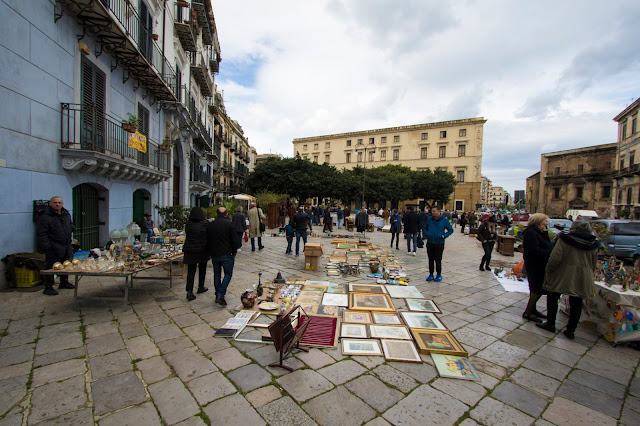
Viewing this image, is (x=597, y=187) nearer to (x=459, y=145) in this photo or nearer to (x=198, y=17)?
(x=459, y=145)

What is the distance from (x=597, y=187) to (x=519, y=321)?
45366 millimetres

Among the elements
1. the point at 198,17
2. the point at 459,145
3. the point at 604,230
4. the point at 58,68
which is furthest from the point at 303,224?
the point at 459,145

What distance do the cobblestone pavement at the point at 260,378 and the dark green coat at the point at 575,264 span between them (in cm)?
67

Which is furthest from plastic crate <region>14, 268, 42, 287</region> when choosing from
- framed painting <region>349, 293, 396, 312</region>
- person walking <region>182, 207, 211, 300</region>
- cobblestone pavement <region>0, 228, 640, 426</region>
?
A: framed painting <region>349, 293, 396, 312</region>

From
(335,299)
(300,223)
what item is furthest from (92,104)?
(335,299)

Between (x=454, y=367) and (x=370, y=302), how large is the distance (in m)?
1.84

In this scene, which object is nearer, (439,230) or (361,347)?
(361,347)

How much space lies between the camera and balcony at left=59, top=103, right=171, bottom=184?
19.6ft

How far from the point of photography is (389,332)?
3.63 metres

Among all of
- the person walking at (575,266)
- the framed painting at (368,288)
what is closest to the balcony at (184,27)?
the framed painting at (368,288)

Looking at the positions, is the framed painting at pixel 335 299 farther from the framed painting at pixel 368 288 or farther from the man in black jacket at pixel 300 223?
the man in black jacket at pixel 300 223

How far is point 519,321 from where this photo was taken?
13.9 feet

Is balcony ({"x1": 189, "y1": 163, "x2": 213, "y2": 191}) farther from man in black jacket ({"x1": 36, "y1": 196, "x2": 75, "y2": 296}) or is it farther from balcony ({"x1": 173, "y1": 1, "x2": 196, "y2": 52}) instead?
man in black jacket ({"x1": 36, "y1": 196, "x2": 75, "y2": 296})

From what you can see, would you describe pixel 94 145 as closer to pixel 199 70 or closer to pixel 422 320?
pixel 422 320
